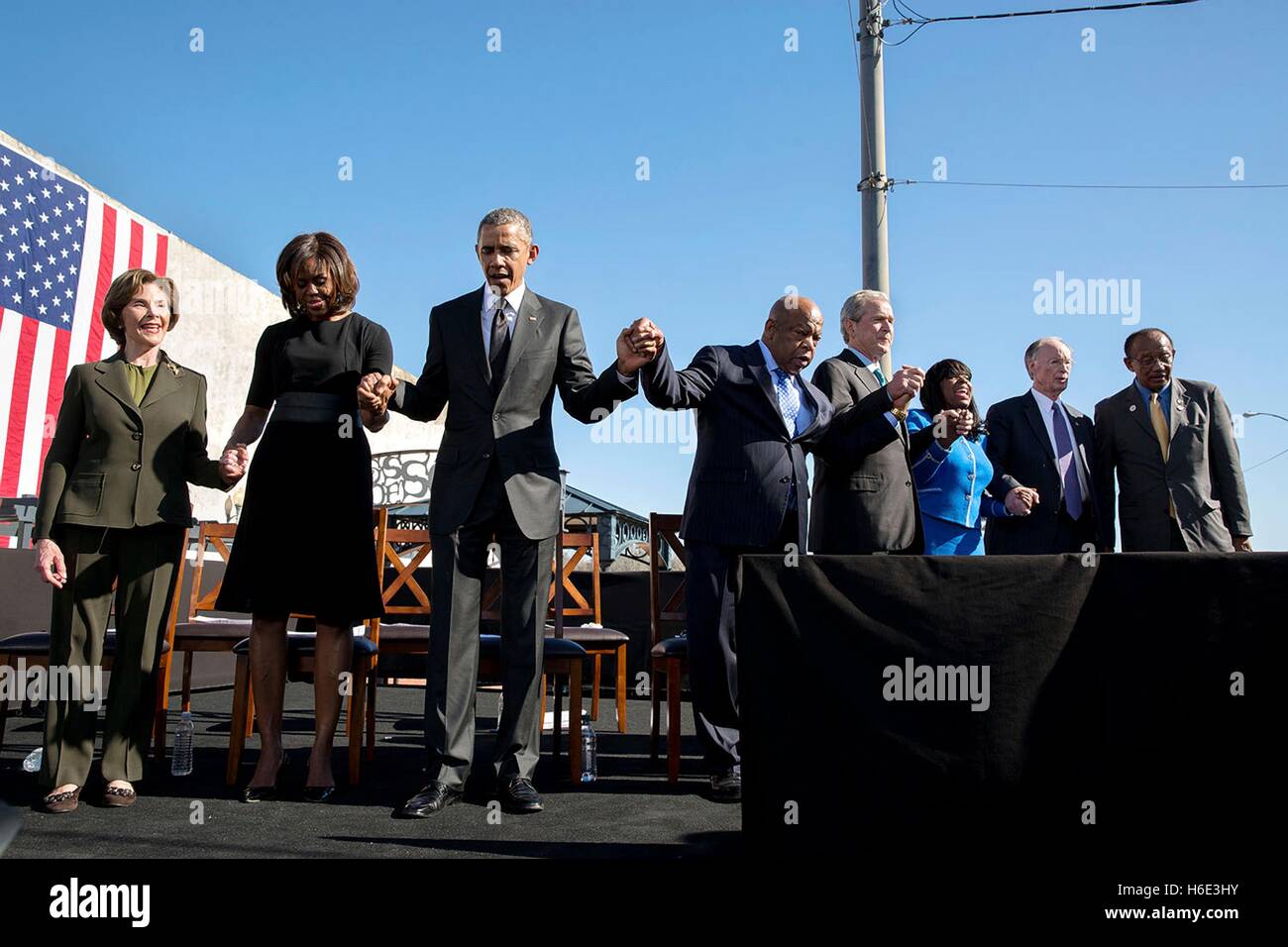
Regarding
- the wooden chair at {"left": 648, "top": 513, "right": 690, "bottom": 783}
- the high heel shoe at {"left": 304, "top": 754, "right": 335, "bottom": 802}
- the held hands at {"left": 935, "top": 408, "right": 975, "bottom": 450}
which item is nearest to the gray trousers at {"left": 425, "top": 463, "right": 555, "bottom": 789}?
the high heel shoe at {"left": 304, "top": 754, "right": 335, "bottom": 802}

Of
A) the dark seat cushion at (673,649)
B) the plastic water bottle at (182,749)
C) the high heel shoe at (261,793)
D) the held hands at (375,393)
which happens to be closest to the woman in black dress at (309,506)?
the high heel shoe at (261,793)

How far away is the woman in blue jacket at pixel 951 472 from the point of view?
4168 mm

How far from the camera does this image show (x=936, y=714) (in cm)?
240

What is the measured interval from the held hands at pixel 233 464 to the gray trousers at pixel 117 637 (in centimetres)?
30

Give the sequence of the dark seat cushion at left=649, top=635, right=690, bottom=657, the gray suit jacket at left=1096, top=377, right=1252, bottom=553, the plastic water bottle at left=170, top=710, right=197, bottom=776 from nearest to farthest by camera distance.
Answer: the dark seat cushion at left=649, top=635, right=690, bottom=657 < the plastic water bottle at left=170, top=710, right=197, bottom=776 < the gray suit jacket at left=1096, top=377, right=1252, bottom=553

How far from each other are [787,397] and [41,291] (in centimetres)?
897

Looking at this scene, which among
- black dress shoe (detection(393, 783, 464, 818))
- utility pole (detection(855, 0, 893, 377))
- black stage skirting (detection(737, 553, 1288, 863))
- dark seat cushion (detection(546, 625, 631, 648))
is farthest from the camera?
utility pole (detection(855, 0, 893, 377))

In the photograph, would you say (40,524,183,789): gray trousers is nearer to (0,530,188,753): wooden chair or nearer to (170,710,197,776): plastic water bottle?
(0,530,188,753): wooden chair

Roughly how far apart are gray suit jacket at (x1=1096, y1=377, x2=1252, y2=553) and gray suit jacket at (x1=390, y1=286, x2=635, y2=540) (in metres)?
2.74

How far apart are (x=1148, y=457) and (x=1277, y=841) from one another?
2.69 m

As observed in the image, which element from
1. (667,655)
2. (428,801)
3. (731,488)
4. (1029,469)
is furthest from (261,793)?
(1029,469)

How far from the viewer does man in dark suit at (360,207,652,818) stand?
330cm
